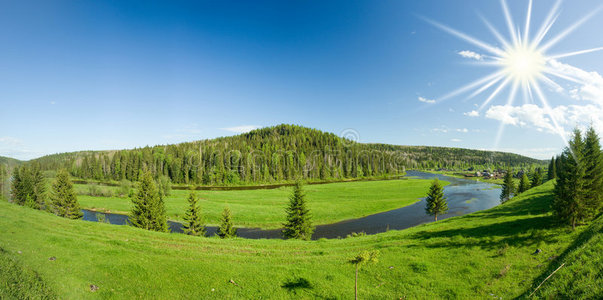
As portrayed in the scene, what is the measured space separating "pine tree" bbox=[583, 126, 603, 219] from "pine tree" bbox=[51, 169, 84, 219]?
210 feet

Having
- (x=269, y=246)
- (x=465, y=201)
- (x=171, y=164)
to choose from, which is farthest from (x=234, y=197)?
(x=171, y=164)

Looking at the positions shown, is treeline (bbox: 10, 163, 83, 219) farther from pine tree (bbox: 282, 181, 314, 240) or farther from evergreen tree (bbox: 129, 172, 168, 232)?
pine tree (bbox: 282, 181, 314, 240)

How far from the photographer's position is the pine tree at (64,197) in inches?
1404

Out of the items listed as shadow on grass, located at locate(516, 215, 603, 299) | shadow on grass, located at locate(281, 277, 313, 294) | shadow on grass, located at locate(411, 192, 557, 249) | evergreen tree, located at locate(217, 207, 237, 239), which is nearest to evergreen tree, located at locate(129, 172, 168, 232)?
evergreen tree, located at locate(217, 207, 237, 239)

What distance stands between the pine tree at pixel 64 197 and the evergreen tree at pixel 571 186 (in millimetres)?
61876

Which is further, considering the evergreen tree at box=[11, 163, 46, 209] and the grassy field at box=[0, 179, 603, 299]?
the evergreen tree at box=[11, 163, 46, 209]

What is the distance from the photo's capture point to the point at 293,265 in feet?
48.1

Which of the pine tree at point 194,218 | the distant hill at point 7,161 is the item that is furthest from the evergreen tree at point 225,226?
the distant hill at point 7,161

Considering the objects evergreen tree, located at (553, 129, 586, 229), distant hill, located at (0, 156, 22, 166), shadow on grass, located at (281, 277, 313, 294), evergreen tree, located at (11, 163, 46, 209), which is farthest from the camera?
A: distant hill, located at (0, 156, 22, 166)

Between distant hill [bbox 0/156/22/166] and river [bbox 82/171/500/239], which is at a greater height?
distant hill [bbox 0/156/22/166]

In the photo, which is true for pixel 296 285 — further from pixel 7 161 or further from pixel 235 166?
pixel 235 166

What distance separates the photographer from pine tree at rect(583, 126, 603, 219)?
16891mm

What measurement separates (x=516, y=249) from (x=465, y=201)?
6496 centimetres

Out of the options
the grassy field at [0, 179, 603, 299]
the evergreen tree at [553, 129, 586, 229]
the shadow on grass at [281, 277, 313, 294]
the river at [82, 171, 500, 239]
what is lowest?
the river at [82, 171, 500, 239]
